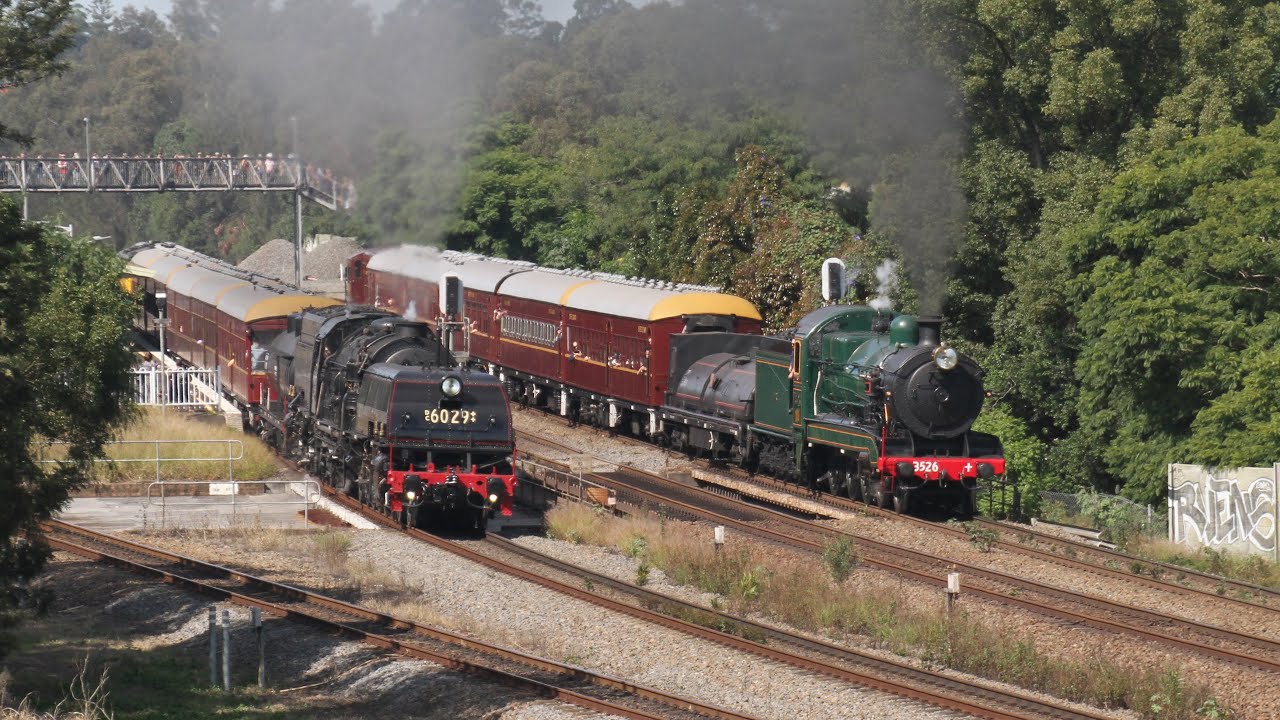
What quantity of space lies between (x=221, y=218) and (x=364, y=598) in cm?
8707

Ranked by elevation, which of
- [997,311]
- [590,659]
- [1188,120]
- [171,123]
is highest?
[171,123]

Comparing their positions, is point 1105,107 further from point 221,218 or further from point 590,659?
point 221,218

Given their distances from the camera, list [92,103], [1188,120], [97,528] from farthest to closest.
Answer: [92,103], [1188,120], [97,528]

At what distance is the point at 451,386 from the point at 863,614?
26.7 ft

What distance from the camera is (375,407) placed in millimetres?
24375

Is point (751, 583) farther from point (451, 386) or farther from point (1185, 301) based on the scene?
point (1185, 301)

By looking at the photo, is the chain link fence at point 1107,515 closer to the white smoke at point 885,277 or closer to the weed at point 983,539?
the weed at point 983,539

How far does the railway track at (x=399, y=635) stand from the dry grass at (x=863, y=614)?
3.94 meters

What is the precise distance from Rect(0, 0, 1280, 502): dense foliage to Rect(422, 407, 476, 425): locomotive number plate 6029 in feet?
23.0

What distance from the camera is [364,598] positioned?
1973 centimetres

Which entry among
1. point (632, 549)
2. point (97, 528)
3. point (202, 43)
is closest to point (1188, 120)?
point (632, 549)

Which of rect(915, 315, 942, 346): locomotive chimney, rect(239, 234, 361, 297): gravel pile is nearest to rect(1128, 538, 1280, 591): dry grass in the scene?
rect(915, 315, 942, 346): locomotive chimney

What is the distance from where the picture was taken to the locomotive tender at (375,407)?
77.4ft

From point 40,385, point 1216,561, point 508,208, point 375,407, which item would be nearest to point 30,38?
point 40,385
